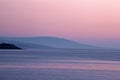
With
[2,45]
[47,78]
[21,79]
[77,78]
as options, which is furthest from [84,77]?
[2,45]

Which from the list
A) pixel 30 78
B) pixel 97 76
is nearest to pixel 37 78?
pixel 30 78

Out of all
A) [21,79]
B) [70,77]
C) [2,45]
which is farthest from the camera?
[2,45]

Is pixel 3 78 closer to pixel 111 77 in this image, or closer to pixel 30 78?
pixel 30 78

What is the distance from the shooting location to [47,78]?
24.9 m

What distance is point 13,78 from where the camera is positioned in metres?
24.3

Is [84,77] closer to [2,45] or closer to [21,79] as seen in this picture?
[21,79]

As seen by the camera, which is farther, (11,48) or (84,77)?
(11,48)

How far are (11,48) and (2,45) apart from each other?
3.33 meters

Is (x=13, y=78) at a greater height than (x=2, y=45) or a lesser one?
lesser

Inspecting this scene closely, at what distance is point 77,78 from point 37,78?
8.25ft

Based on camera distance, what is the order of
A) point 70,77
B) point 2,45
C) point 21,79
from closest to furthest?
point 21,79 → point 70,77 → point 2,45

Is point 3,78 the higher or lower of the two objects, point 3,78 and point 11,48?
the lower

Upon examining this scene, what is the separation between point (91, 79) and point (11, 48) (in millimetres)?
118800

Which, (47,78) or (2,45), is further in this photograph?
(2,45)
